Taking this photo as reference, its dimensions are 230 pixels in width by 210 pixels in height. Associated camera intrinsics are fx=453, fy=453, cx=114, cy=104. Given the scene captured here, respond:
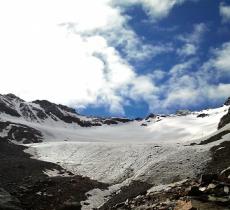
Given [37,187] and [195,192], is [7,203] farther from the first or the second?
[37,187]

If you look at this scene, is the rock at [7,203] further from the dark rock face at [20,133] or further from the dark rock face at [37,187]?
the dark rock face at [20,133]

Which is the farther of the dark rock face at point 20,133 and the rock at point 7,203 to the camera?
the dark rock face at point 20,133

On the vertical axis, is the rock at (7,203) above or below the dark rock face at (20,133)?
below

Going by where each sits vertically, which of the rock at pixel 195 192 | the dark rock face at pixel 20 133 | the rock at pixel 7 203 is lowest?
the rock at pixel 7 203

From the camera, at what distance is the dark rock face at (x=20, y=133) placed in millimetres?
162875

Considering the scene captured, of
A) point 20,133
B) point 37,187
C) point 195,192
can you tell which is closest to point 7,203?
point 195,192

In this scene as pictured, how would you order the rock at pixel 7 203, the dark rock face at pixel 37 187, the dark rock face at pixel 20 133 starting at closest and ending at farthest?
the rock at pixel 7 203 < the dark rock face at pixel 37 187 < the dark rock face at pixel 20 133

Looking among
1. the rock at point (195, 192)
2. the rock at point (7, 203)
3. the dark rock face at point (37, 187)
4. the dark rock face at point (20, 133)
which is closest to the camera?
the rock at point (195, 192)

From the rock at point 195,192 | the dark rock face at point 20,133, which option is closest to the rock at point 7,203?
the rock at point 195,192

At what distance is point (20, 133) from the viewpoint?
17000 centimetres

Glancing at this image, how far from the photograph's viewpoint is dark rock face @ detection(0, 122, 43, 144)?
16288cm

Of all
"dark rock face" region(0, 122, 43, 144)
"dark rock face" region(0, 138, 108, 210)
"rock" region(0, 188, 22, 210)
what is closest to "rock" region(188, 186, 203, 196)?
"dark rock face" region(0, 138, 108, 210)

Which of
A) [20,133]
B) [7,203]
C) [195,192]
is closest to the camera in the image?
[195,192]

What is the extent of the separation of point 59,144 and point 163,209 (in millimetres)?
70889
